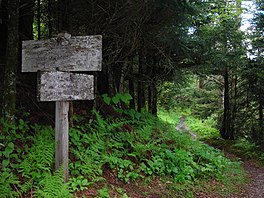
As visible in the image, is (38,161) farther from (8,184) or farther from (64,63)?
(64,63)

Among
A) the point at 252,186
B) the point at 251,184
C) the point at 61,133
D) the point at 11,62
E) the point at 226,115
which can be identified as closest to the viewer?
the point at 61,133

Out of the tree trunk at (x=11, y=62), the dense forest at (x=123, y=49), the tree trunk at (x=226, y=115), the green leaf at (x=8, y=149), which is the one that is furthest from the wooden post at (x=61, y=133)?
the tree trunk at (x=226, y=115)

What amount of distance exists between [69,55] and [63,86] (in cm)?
50

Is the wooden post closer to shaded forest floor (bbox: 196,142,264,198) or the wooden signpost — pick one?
the wooden signpost

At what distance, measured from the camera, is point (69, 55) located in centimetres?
424

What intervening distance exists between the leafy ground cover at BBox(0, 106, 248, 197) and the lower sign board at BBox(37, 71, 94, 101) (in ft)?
3.68

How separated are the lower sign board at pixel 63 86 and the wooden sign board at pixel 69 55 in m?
0.17

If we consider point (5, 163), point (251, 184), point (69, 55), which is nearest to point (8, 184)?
point (5, 163)

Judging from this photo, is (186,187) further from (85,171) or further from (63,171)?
(63,171)

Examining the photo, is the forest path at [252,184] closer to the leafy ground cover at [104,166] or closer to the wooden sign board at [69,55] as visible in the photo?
the leafy ground cover at [104,166]

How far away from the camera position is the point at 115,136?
22.4 ft

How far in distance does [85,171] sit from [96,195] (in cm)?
55

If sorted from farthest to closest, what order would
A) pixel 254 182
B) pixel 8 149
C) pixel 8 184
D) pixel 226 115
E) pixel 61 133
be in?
1. pixel 226 115
2. pixel 254 182
3. pixel 8 149
4. pixel 61 133
5. pixel 8 184

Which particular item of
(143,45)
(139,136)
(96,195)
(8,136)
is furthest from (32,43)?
(143,45)
